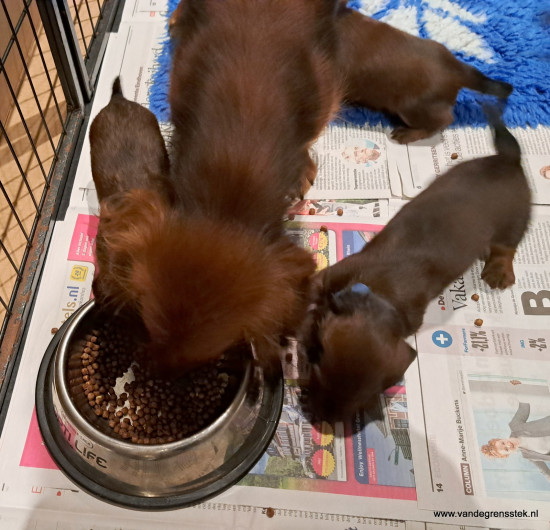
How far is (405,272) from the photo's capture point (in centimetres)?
130

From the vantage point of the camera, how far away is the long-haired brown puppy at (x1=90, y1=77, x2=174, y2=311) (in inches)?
44.3

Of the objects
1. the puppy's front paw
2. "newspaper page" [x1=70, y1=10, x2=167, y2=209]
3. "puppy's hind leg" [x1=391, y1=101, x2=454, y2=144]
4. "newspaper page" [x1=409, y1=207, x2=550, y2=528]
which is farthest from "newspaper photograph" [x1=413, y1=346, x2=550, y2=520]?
"newspaper page" [x1=70, y1=10, x2=167, y2=209]

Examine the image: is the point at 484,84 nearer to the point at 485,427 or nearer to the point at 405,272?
the point at 405,272

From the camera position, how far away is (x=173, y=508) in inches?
46.9

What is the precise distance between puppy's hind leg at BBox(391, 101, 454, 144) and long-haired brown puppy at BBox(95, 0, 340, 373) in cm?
37

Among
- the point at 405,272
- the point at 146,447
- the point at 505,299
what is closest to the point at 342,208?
the point at 405,272

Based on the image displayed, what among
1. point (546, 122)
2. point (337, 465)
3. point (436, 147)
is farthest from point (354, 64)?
point (337, 465)

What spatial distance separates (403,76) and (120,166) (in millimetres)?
877

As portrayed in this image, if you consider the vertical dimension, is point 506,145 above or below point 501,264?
above

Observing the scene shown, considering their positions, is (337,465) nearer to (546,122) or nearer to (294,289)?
(294,289)

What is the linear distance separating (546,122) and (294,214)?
0.92 meters

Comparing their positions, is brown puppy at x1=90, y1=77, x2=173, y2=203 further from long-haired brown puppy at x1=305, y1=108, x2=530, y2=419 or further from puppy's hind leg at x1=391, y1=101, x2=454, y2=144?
puppy's hind leg at x1=391, y1=101, x2=454, y2=144

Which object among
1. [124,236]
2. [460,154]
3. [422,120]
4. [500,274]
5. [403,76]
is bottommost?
[500,274]

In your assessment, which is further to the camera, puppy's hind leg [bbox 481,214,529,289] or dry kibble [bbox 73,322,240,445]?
puppy's hind leg [bbox 481,214,529,289]
